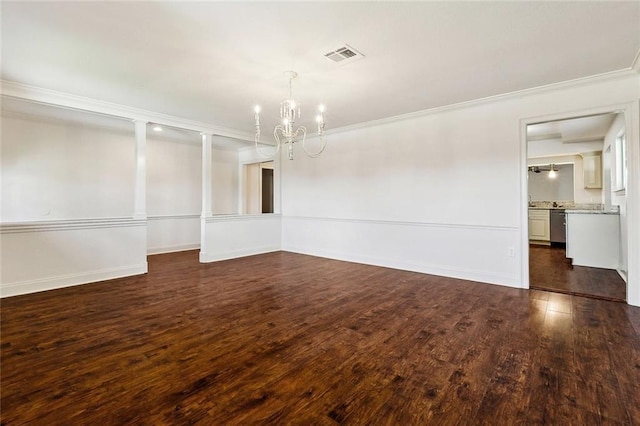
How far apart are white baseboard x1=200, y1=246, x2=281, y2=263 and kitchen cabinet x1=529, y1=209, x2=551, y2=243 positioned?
6608mm

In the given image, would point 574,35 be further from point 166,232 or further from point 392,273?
point 166,232

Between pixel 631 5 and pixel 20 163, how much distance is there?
779 cm

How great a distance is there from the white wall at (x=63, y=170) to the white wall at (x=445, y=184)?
407 centimetres

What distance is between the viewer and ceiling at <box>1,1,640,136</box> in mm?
2248

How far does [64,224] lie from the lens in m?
4.07

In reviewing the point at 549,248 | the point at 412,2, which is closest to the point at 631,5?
the point at 412,2

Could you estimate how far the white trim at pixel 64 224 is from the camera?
367 centimetres

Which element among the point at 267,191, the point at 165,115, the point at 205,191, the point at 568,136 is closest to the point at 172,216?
the point at 205,191

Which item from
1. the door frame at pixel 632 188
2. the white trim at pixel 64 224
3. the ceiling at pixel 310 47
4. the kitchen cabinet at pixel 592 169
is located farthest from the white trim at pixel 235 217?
the kitchen cabinet at pixel 592 169

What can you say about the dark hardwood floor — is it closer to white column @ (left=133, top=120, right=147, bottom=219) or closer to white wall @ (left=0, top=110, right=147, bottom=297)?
white wall @ (left=0, top=110, right=147, bottom=297)

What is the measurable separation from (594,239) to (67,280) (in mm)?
8260

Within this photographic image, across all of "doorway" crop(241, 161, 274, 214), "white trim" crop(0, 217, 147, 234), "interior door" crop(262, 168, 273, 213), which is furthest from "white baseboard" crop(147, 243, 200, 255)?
"interior door" crop(262, 168, 273, 213)

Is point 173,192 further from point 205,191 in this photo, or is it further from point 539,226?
point 539,226

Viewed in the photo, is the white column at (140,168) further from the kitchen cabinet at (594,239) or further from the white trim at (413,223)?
the kitchen cabinet at (594,239)
